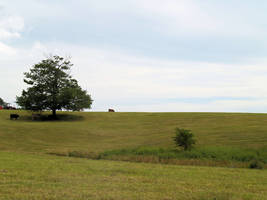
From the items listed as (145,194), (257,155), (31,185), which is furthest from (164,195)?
(257,155)

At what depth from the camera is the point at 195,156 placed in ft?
74.0

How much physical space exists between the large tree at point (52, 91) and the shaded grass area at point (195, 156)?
3966cm

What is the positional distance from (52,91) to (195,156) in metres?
49.2

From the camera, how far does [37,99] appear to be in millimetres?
63375

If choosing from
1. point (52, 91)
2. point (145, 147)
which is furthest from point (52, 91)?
point (145, 147)

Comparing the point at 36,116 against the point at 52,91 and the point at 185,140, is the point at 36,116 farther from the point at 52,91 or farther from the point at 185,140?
the point at 185,140

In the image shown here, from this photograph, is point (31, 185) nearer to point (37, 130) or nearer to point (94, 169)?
point (94, 169)

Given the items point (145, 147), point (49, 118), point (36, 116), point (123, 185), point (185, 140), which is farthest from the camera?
point (36, 116)

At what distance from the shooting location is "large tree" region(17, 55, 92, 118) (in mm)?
62781

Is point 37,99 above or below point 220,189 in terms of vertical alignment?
above

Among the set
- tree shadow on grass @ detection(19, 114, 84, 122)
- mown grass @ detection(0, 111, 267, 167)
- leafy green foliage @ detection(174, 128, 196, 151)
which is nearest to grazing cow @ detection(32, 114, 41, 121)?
tree shadow on grass @ detection(19, 114, 84, 122)

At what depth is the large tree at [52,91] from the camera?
62781 millimetres

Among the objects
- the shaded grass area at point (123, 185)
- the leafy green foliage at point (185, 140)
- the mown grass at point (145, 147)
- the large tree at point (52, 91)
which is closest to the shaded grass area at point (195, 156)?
the mown grass at point (145, 147)

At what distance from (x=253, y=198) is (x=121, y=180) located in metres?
5.14
